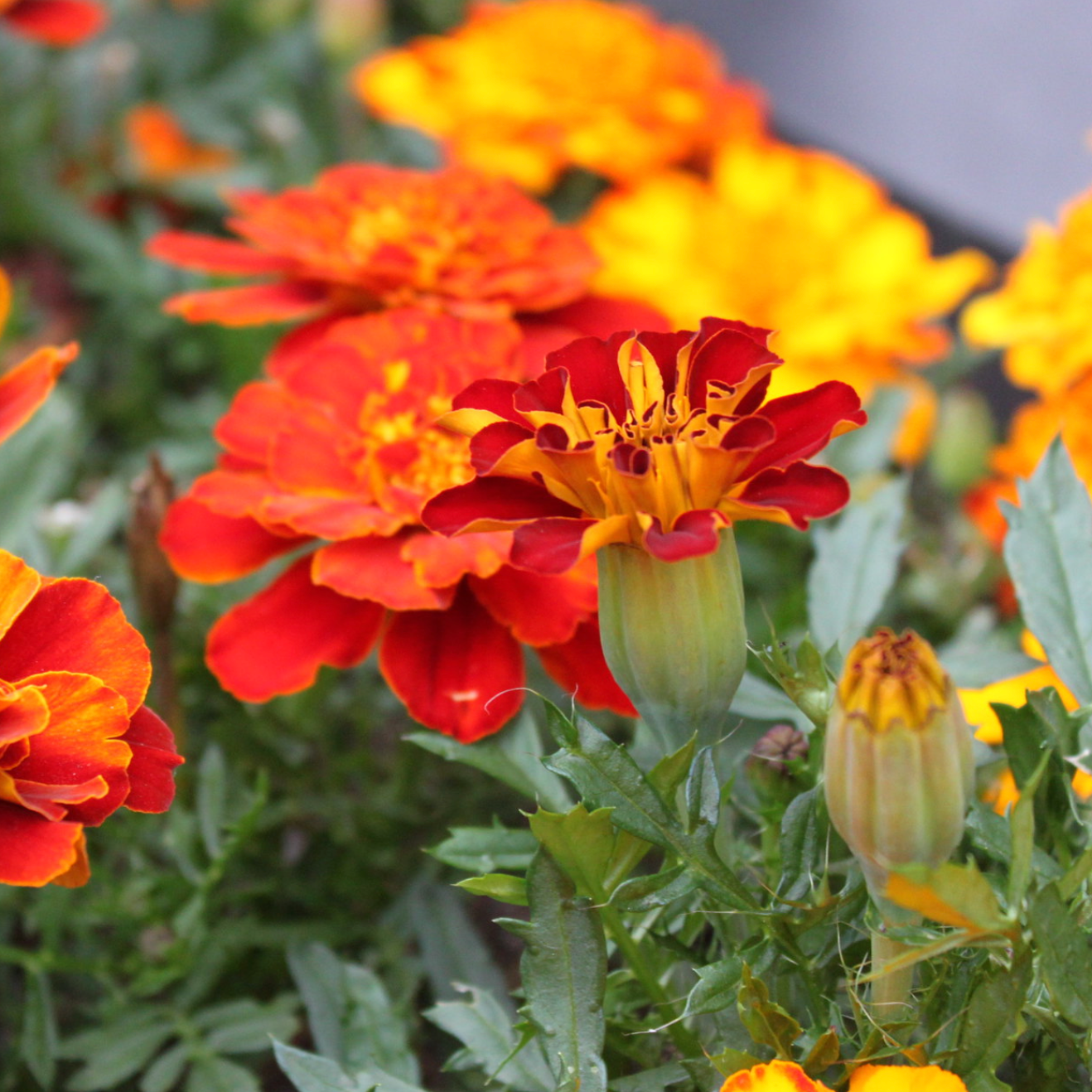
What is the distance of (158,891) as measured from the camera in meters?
0.55

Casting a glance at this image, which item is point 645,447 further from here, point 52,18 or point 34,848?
point 52,18

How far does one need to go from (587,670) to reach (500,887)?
11 centimetres

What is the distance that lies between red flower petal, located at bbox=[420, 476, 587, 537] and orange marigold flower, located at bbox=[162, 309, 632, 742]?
6cm

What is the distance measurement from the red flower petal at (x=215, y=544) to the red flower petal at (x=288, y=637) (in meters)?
0.01

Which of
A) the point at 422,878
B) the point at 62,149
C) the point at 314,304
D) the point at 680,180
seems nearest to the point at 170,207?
the point at 62,149

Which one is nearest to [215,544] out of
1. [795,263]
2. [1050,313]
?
[1050,313]

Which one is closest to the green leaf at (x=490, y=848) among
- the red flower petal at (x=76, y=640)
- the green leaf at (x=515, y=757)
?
the green leaf at (x=515, y=757)

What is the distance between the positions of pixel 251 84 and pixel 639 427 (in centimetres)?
109

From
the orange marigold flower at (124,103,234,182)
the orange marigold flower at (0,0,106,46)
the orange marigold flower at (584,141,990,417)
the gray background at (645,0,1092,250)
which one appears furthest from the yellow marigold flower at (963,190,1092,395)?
the orange marigold flower at (124,103,234,182)

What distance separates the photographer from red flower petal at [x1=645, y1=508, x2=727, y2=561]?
32cm

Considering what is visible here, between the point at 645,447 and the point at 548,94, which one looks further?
the point at 548,94

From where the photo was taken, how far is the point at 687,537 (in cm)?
32

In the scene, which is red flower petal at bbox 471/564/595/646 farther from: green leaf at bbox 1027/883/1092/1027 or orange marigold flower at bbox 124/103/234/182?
orange marigold flower at bbox 124/103/234/182

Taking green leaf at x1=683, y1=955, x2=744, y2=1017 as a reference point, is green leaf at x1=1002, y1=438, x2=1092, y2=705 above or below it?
above
